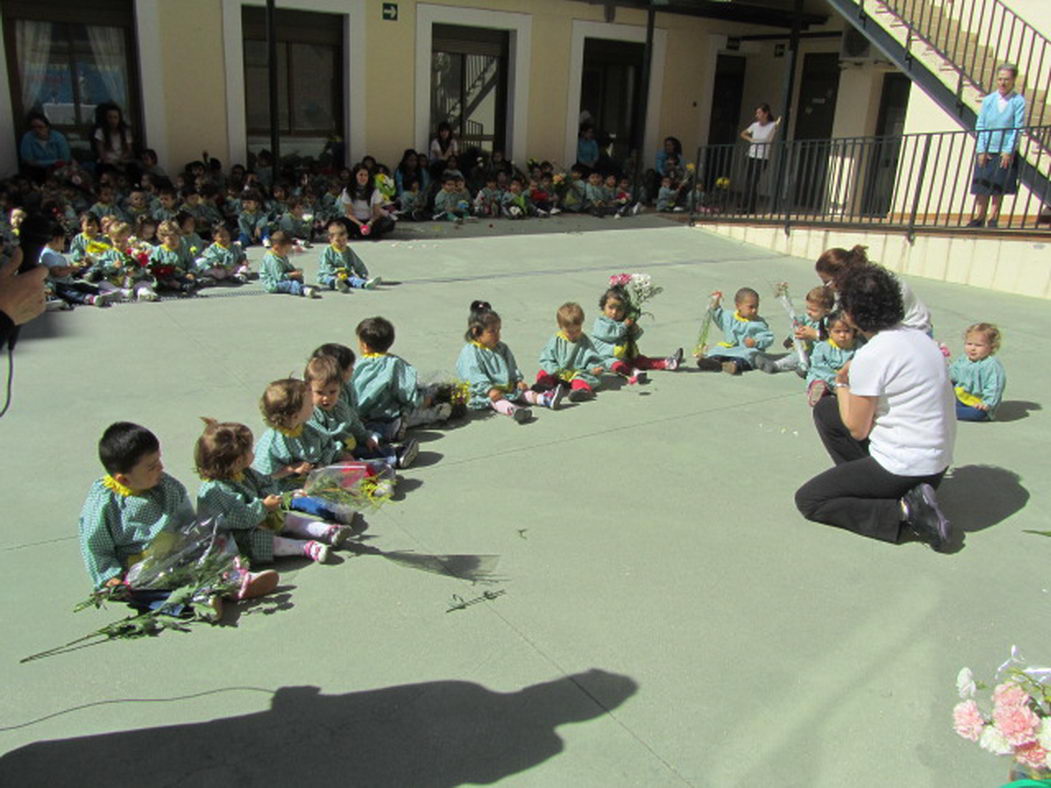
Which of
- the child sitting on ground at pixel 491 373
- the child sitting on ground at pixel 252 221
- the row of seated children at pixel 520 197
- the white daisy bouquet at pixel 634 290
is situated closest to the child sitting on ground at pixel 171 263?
the child sitting on ground at pixel 252 221

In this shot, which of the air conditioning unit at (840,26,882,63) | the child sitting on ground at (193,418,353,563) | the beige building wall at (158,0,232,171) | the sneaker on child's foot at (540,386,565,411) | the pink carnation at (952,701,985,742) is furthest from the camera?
the air conditioning unit at (840,26,882,63)

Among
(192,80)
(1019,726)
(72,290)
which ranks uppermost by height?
(192,80)

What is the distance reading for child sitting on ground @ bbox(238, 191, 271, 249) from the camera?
1125 centimetres

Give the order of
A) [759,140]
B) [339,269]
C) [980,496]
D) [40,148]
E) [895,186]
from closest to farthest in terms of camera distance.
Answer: [980,496], [339,269], [40,148], [895,186], [759,140]

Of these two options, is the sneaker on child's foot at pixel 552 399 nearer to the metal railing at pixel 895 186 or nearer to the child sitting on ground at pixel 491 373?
the child sitting on ground at pixel 491 373

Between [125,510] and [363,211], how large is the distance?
9365 mm

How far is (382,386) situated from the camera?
17.4ft

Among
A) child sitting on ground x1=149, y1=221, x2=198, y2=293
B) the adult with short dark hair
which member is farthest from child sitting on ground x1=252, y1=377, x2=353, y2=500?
the adult with short dark hair

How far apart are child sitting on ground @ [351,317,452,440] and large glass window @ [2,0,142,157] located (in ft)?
31.2

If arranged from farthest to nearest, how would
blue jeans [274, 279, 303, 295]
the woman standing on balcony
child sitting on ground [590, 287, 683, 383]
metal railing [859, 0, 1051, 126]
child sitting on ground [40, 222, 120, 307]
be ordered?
metal railing [859, 0, 1051, 126] → the woman standing on balcony → blue jeans [274, 279, 303, 295] → child sitting on ground [40, 222, 120, 307] → child sitting on ground [590, 287, 683, 383]

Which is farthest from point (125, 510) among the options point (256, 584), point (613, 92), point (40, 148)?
point (613, 92)

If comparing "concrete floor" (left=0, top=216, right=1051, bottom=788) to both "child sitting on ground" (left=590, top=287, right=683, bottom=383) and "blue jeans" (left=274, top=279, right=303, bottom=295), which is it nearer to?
"child sitting on ground" (left=590, top=287, right=683, bottom=383)

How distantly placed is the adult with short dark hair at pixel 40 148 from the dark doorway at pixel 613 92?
919 centimetres

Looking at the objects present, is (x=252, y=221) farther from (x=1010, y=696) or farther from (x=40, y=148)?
(x=1010, y=696)
